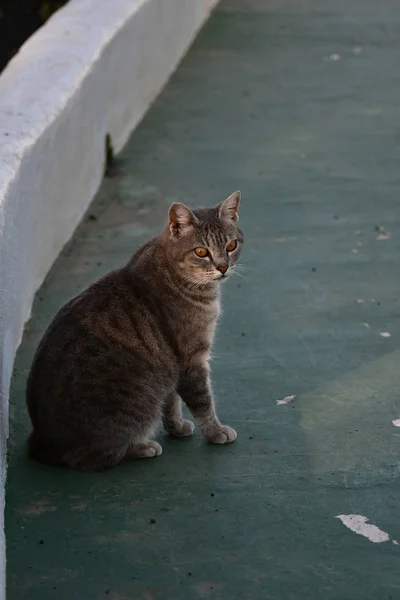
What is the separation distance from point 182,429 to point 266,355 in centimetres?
63

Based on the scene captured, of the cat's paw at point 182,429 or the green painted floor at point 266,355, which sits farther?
the cat's paw at point 182,429

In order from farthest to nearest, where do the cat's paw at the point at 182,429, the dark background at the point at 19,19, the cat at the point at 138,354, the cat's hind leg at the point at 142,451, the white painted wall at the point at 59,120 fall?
1. the dark background at the point at 19,19
2. the white painted wall at the point at 59,120
3. the cat's paw at the point at 182,429
4. the cat's hind leg at the point at 142,451
5. the cat at the point at 138,354

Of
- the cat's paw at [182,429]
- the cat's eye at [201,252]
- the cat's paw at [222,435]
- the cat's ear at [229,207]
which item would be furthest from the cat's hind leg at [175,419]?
the cat's ear at [229,207]

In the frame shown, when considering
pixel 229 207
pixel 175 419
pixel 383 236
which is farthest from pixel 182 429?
pixel 383 236

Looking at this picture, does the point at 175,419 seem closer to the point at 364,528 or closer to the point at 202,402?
the point at 202,402

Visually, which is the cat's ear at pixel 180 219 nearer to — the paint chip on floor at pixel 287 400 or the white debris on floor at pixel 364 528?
the paint chip on floor at pixel 287 400

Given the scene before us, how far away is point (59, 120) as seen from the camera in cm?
504

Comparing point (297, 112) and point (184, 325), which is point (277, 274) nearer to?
point (184, 325)

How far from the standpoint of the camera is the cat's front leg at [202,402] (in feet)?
12.4

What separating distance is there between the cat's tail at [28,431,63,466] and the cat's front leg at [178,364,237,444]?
48cm

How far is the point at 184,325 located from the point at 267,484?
2.01 feet

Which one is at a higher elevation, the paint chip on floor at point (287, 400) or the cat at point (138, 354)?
the cat at point (138, 354)

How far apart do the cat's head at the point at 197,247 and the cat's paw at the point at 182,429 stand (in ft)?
1.64

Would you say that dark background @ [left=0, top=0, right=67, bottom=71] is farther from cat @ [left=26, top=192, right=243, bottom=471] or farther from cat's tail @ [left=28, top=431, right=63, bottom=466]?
cat's tail @ [left=28, top=431, right=63, bottom=466]
